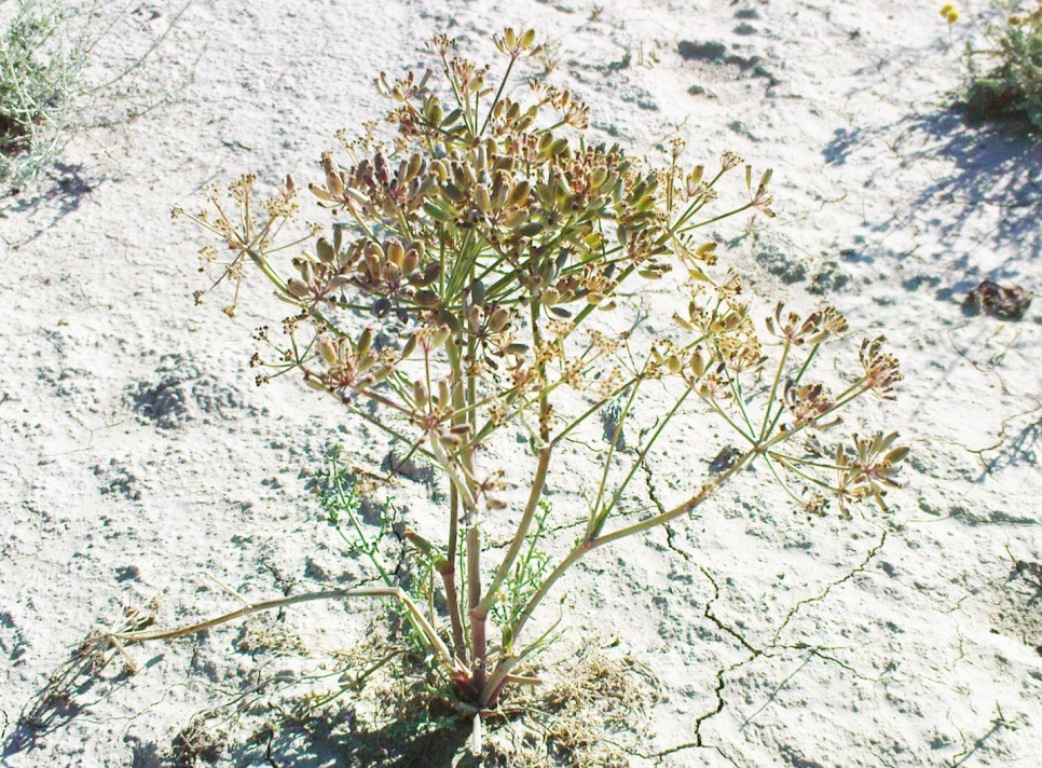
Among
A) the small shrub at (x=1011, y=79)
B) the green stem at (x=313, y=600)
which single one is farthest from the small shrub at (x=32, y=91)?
the small shrub at (x=1011, y=79)

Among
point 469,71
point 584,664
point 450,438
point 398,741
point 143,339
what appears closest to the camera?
point 450,438

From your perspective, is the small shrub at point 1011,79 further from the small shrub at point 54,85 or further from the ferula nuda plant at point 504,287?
the small shrub at point 54,85

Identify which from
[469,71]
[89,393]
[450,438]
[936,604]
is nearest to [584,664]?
[936,604]

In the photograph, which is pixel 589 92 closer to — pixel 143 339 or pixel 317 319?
pixel 143 339

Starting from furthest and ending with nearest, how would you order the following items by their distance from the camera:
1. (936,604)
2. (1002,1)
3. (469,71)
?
(1002,1) → (936,604) → (469,71)

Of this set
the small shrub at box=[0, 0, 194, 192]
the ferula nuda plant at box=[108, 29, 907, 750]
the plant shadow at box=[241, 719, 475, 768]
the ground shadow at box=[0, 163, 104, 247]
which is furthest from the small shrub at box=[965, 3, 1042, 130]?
the ground shadow at box=[0, 163, 104, 247]

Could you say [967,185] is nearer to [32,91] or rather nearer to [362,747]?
[362,747]
